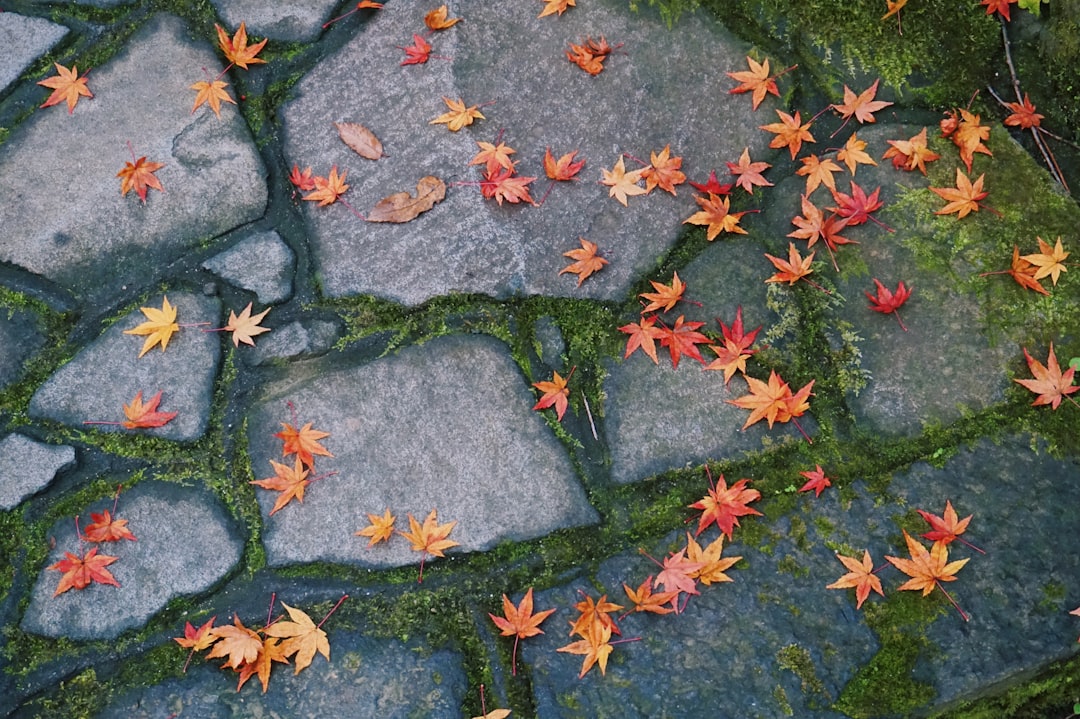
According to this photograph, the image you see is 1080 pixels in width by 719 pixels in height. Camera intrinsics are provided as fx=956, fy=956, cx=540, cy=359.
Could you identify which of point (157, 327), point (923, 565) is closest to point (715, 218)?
point (923, 565)

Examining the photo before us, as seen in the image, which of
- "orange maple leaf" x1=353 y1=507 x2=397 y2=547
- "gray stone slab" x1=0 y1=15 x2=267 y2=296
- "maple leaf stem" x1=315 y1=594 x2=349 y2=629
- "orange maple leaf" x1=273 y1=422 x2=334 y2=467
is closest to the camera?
"maple leaf stem" x1=315 y1=594 x2=349 y2=629

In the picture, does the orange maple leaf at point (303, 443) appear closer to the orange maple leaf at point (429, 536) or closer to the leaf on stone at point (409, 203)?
the orange maple leaf at point (429, 536)

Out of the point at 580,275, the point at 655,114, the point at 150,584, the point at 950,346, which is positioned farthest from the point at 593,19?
the point at 150,584

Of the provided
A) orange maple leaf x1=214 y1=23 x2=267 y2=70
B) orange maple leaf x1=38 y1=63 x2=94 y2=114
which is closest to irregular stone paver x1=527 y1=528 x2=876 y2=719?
orange maple leaf x1=214 y1=23 x2=267 y2=70

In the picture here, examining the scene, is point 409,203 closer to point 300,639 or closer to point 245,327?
point 245,327

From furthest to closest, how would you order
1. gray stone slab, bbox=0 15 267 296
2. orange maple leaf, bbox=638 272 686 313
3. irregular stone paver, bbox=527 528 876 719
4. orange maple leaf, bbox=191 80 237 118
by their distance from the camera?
orange maple leaf, bbox=191 80 237 118
gray stone slab, bbox=0 15 267 296
orange maple leaf, bbox=638 272 686 313
irregular stone paver, bbox=527 528 876 719

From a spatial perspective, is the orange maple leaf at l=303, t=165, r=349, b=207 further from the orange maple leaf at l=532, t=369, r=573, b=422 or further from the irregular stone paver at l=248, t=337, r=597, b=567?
the orange maple leaf at l=532, t=369, r=573, b=422

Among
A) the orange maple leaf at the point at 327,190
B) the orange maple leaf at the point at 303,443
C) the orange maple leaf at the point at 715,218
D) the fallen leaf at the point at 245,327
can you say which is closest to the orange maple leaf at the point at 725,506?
the orange maple leaf at the point at 715,218
